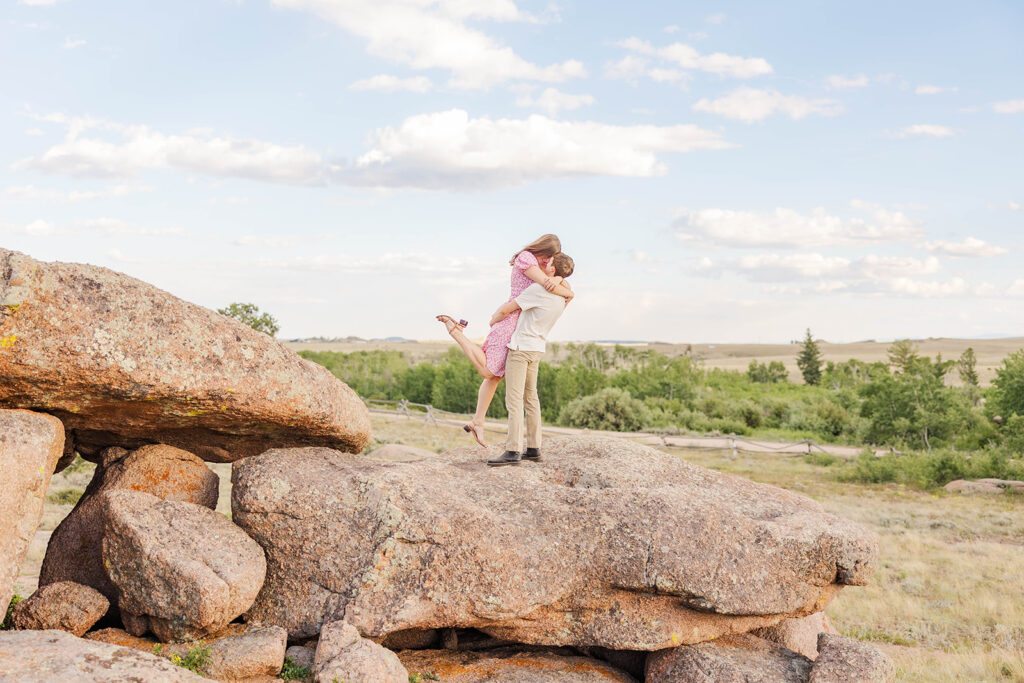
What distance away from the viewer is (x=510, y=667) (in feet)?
26.2

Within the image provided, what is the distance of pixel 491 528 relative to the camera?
25.6ft

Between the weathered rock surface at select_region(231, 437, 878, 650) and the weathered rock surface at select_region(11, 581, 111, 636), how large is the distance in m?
1.45

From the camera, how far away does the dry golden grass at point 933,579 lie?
11469mm

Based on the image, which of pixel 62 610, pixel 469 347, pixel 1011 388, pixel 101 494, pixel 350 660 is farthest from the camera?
pixel 1011 388

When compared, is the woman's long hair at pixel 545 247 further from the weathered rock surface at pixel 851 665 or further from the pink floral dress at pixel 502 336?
the weathered rock surface at pixel 851 665

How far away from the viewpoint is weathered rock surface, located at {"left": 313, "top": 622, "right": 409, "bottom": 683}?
21.3 feet

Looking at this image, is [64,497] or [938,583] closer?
[938,583]

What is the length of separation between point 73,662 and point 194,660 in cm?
114

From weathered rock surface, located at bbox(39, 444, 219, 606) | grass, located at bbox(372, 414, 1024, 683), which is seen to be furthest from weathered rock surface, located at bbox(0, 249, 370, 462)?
grass, located at bbox(372, 414, 1024, 683)

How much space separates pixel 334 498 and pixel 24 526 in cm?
274

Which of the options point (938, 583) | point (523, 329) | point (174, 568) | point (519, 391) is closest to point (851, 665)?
point (519, 391)

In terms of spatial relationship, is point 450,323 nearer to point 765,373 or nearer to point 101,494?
point 101,494

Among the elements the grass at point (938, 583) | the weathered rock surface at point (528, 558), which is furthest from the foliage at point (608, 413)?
the weathered rock surface at point (528, 558)

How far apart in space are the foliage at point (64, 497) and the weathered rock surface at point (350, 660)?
16.0m
